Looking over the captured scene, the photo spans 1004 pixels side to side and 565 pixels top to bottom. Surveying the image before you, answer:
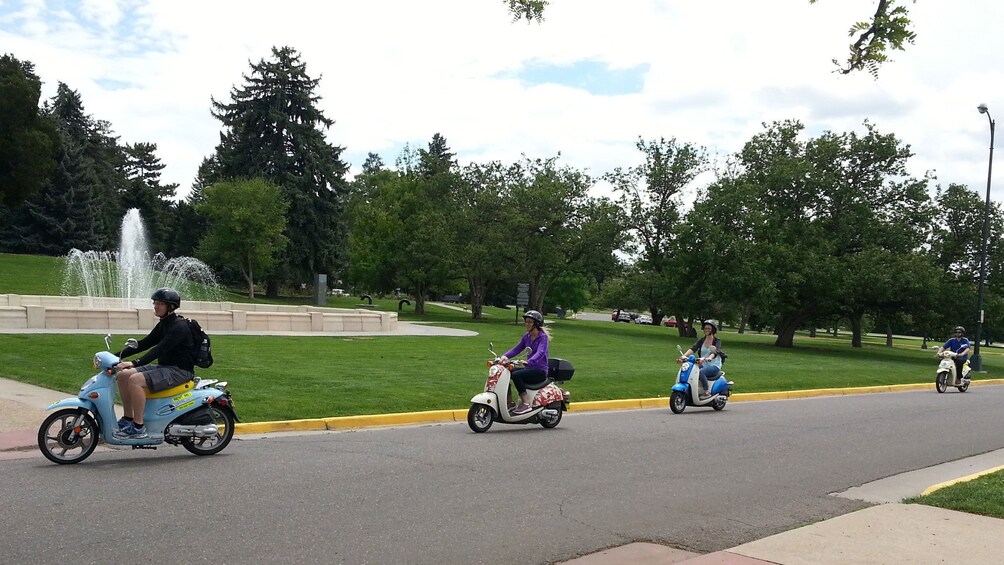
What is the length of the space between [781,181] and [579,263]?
490 inches

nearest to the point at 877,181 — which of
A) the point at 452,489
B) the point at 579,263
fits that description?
the point at 579,263

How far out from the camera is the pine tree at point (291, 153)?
63.5 metres

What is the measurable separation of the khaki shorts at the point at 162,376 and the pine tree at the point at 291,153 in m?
55.3

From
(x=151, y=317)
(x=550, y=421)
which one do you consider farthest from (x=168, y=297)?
(x=151, y=317)

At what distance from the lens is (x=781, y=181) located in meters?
44.0

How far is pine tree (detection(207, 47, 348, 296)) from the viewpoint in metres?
63.5

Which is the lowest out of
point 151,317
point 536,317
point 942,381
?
point 942,381

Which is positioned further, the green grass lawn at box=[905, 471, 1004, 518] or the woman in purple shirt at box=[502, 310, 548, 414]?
the woman in purple shirt at box=[502, 310, 548, 414]

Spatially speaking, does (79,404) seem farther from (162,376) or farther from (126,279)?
(126,279)

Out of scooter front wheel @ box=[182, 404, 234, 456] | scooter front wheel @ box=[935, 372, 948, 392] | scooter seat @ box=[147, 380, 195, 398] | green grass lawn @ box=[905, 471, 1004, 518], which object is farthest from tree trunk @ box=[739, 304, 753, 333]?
scooter seat @ box=[147, 380, 195, 398]

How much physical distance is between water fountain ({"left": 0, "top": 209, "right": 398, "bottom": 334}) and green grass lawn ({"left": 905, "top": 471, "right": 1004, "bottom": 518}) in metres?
20.5

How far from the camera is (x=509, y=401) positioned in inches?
482

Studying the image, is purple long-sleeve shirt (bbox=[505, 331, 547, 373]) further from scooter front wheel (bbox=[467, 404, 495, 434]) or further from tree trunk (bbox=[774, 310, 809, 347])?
tree trunk (bbox=[774, 310, 809, 347])

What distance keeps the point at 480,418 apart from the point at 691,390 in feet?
18.0
